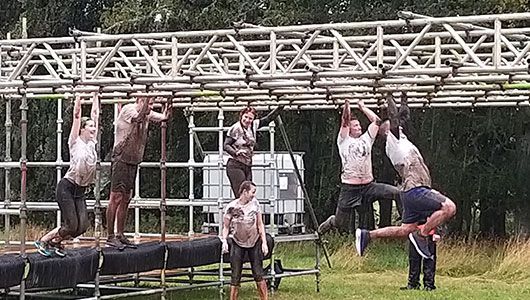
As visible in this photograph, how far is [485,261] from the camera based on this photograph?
22031 mm

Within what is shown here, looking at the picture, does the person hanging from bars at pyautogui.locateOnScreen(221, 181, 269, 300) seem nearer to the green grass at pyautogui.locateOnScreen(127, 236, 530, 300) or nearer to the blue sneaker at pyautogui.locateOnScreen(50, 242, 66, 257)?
the blue sneaker at pyautogui.locateOnScreen(50, 242, 66, 257)

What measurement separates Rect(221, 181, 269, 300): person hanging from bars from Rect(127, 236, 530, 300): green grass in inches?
106

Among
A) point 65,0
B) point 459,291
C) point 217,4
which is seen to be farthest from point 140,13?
point 459,291

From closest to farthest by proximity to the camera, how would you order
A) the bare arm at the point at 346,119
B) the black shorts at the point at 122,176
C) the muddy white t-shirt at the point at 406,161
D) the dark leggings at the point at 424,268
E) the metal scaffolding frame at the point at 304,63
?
the metal scaffolding frame at the point at 304,63, the muddy white t-shirt at the point at 406,161, the bare arm at the point at 346,119, the black shorts at the point at 122,176, the dark leggings at the point at 424,268

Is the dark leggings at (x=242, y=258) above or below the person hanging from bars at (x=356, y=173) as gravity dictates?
below

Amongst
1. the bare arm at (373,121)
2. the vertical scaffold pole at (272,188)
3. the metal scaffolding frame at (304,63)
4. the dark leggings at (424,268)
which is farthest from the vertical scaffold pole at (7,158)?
the dark leggings at (424,268)

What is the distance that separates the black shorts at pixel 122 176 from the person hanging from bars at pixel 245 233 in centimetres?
133

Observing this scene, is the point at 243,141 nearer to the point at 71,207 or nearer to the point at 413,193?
the point at 413,193

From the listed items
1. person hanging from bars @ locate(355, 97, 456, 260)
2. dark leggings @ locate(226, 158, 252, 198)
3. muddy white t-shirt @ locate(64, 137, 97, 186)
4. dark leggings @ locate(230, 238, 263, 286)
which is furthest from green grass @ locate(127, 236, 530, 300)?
muddy white t-shirt @ locate(64, 137, 97, 186)

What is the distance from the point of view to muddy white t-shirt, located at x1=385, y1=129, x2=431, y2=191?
13445 millimetres

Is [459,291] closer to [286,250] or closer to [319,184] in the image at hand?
[286,250]

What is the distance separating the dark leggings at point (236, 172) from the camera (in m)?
15.4

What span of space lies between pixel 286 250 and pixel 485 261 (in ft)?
18.1

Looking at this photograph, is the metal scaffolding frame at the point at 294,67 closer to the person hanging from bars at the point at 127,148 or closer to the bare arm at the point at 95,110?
the bare arm at the point at 95,110
